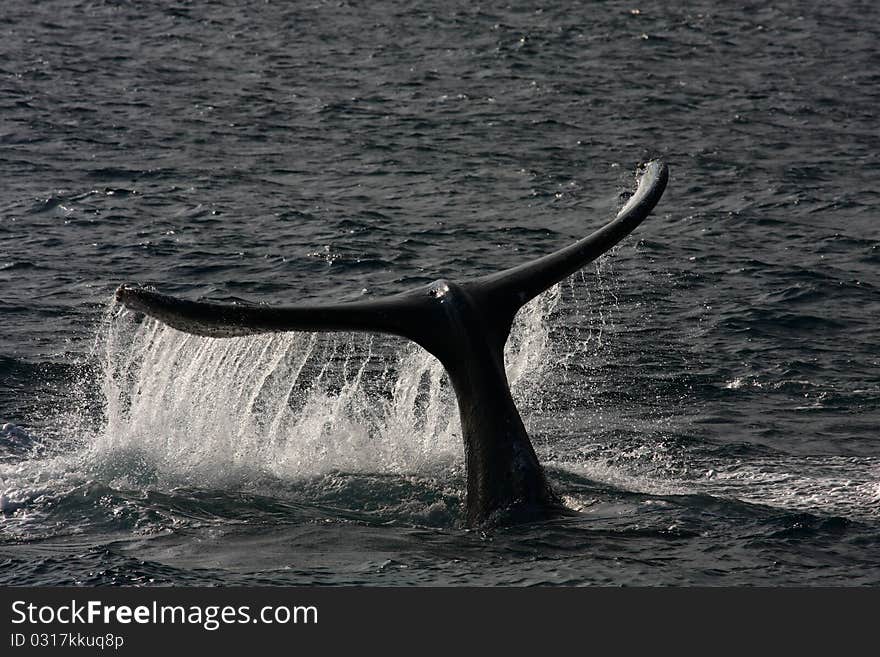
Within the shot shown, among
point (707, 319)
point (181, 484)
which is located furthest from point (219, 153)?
point (181, 484)

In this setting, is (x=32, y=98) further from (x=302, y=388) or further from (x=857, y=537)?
(x=857, y=537)

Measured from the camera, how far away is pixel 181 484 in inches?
417

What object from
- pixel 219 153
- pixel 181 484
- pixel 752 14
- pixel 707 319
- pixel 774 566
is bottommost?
pixel 774 566

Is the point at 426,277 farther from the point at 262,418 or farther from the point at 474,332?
the point at 474,332

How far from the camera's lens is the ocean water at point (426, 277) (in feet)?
30.6

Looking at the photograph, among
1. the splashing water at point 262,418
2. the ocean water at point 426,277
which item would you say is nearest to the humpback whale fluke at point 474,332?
the ocean water at point 426,277

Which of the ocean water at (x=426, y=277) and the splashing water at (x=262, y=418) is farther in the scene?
the splashing water at (x=262, y=418)

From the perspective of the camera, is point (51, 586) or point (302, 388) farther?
point (302, 388)

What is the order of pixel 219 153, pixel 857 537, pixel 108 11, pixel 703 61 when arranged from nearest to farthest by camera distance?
pixel 857 537, pixel 219 153, pixel 703 61, pixel 108 11

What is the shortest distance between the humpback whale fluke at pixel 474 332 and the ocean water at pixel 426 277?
0.35 metres

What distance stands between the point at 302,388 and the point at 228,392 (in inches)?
62.8

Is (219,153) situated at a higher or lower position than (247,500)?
higher

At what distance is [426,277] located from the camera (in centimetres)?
1742

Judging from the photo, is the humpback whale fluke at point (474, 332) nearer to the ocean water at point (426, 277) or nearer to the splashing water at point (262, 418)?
the ocean water at point (426, 277)
